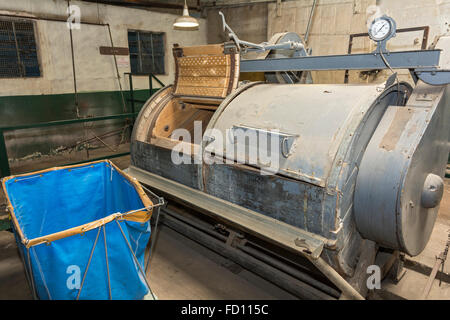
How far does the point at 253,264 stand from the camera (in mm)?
2229


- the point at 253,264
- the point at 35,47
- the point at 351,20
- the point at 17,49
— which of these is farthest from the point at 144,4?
the point at 253,264

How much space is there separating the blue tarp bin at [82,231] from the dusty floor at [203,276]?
0.41 metres

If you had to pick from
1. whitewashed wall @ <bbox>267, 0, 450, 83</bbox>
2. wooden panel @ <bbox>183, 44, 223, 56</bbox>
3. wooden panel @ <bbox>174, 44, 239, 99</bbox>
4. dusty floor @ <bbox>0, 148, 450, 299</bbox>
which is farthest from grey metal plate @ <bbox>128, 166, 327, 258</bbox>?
whitewashed wall @ <bbox>267, 0, 450, 83</bbox>

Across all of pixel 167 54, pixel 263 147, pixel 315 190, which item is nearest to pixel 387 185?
pixel 315 190

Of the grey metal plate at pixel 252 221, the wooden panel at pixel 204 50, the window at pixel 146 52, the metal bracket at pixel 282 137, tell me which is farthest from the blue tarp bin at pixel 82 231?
the window at pixel 146 52

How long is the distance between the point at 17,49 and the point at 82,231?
15.4ft

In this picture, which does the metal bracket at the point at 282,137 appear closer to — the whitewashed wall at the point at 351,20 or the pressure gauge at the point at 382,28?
the pressure gauge at the point at 382,28

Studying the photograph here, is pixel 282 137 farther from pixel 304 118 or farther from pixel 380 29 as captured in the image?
pixel 380 29

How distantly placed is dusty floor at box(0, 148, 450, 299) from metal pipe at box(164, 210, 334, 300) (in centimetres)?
14

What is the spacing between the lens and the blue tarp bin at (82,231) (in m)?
1.60

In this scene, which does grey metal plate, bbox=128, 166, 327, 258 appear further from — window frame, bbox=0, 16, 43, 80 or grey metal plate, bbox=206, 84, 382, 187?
window frame, bbox=0, 16, 43, 80

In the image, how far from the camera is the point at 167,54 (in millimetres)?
6879

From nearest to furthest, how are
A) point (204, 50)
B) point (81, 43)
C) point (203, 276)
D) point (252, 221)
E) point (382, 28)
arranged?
point (382, 28) < point (252, 221) < point (203, 276) < point (204, 50) < point (81, 43)

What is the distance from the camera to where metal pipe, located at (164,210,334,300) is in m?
2.01
